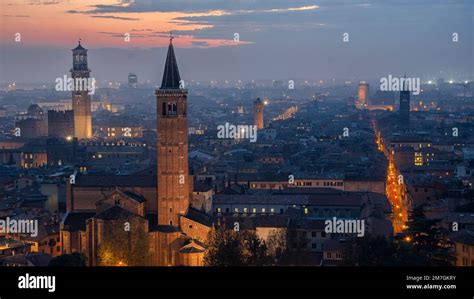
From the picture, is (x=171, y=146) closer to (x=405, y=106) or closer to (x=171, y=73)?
(x=171, y=73)

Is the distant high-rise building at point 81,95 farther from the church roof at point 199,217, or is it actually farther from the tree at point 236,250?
the tree at point 236,250

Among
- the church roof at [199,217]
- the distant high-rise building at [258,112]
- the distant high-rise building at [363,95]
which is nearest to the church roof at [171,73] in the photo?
the church roof at [199,217]

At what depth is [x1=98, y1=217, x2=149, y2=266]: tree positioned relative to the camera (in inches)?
688

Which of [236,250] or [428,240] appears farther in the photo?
[236,250]

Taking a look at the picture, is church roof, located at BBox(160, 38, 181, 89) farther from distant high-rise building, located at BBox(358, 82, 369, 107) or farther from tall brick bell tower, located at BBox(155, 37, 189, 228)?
distant high-rise building, located at BBox(358, 82, 369, 107)

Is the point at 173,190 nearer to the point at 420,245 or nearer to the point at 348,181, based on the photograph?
the point at 420,245

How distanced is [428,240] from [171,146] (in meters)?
8.20

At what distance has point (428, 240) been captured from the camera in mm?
16312

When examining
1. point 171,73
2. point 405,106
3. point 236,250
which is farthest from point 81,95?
point 236,250

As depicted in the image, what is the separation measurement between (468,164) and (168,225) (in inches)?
753

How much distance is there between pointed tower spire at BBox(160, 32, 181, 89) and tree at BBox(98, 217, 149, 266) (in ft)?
12.7

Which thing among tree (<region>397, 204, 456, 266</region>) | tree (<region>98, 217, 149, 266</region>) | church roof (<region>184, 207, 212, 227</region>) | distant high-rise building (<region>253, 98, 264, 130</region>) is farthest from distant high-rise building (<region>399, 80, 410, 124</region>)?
tree (<region>397, 204, 456, 266</region>)

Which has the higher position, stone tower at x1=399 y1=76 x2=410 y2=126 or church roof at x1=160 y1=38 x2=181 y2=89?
church roof at x1=160 y1=38 x2=181 y2=89

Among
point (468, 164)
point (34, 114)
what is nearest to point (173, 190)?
point (468, 164)
